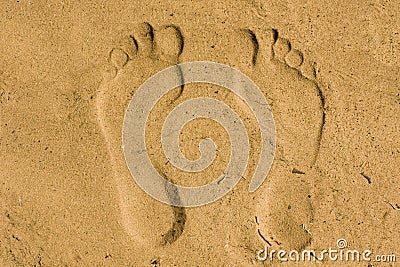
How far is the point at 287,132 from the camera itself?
1798mm

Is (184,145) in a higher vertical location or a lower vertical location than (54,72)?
lower

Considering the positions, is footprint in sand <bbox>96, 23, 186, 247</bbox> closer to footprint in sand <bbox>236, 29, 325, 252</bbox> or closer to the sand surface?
the sand surface

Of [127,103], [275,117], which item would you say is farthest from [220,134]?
[127,103]

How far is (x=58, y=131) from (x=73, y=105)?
0.14 meters

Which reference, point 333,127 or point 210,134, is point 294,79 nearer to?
point 333,127

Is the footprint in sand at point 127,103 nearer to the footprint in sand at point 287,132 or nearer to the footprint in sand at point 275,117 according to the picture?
the footprint in sand at point 275,117

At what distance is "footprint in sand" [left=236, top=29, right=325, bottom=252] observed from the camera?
178 centimetres

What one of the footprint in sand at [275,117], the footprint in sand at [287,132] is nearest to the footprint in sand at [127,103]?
the footprint in sand at [275,117]

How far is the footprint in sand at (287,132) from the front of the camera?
178cm

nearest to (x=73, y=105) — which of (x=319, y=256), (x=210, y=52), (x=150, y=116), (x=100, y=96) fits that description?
(x=100, y=96)

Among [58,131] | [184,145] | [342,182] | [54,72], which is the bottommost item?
[342,182]

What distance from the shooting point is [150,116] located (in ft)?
5.92

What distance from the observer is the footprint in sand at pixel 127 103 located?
1780mm

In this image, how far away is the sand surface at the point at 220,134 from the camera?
1.79 m
